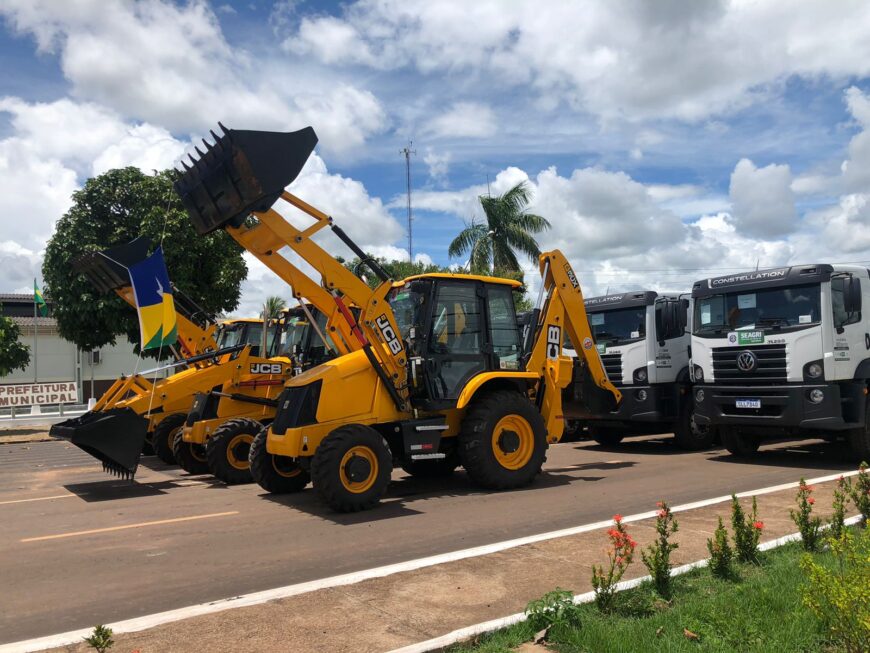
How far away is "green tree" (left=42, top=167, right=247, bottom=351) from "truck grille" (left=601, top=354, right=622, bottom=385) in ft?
47.0

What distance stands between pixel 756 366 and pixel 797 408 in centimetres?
88

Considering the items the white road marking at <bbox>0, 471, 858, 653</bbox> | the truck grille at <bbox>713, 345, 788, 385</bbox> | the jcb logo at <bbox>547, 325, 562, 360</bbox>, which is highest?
the jcb logo at <bbox>547, 325, 562, 360</bbox>

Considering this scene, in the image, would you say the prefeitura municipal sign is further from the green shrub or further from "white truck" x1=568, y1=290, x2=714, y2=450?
the green shrub

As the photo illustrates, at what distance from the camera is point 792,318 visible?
1080cm

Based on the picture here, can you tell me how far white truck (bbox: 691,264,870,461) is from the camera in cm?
1044

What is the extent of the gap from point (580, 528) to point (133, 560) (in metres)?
4.16

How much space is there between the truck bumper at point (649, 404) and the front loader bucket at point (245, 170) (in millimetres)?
7316

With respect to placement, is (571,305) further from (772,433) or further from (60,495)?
(60,495)

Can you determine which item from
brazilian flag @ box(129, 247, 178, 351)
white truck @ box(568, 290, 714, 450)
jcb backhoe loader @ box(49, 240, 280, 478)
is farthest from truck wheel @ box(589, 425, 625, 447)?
brazilian flag @ box(129, 247, 178, 351)

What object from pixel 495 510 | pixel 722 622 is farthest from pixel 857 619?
pixel 495 510

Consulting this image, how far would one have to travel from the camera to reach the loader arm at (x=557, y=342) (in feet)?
33.9

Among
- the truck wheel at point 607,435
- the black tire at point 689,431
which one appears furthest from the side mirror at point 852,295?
the truck wheel at point 607,435

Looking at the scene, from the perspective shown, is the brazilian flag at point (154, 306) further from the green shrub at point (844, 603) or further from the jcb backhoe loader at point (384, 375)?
the green shrub at point (844, 603)

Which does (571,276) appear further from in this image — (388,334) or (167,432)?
(167,432)
